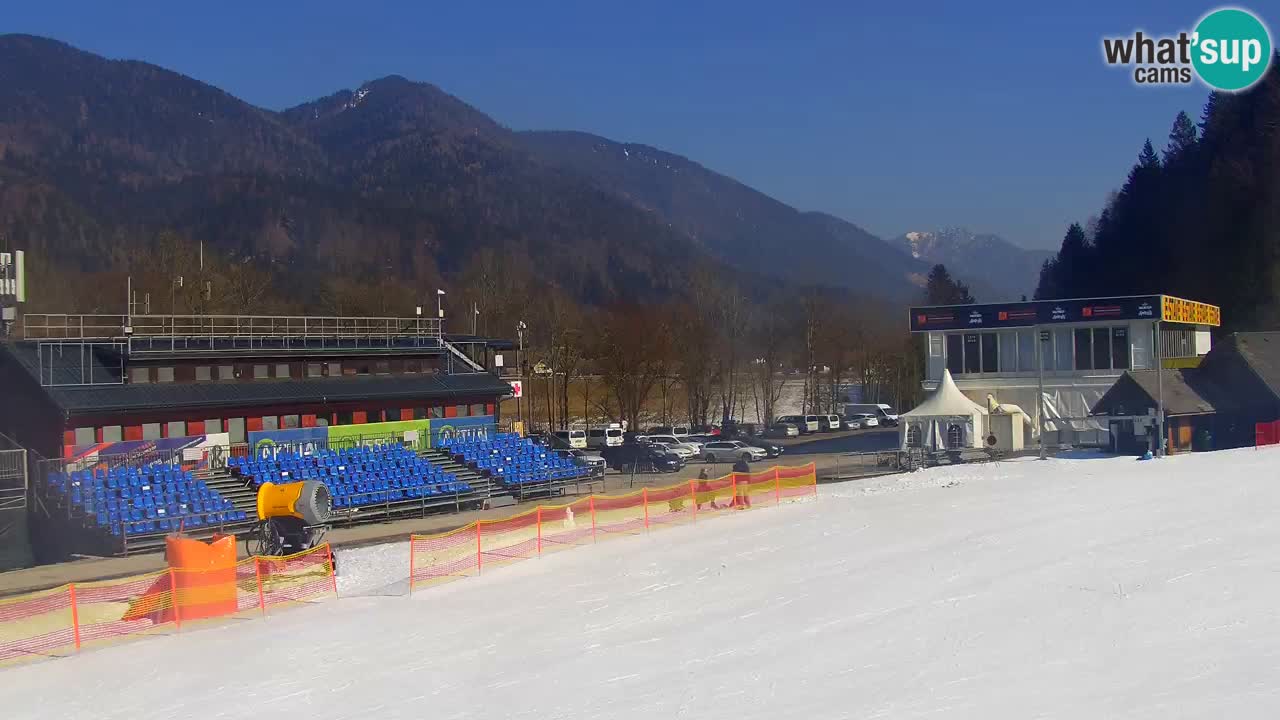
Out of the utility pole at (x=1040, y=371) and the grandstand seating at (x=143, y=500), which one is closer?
the grandstand seating at (x=143, y=500)

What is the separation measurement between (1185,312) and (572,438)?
111ft

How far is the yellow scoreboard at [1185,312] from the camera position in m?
54.3

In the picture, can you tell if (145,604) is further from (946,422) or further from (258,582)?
(946,422)

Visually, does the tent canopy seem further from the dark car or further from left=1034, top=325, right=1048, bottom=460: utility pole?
the dark car

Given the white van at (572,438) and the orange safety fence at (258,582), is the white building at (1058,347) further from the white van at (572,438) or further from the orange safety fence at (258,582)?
the orange safety fence at (258,582)

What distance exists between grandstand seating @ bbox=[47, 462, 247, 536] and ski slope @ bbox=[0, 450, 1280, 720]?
6826mm

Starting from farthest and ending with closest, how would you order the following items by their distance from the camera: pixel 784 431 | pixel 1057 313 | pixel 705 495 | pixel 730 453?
pixel 784 431, pixel 730 453, pixel 1057 313, pixel 705 495

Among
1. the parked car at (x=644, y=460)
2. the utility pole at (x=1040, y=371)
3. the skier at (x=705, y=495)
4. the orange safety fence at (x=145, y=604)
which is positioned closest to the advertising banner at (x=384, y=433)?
the parked car at (x=644, y=460)

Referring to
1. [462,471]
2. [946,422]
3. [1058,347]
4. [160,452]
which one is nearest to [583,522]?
[462,471]

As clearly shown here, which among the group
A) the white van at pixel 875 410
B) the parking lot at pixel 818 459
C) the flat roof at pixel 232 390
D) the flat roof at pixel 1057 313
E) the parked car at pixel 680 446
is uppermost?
the flat roof at pixel 1057 313

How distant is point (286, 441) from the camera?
37.6 meters

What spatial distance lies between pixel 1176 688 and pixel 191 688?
1270 centimetres

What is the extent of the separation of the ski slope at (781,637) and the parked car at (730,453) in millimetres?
28893

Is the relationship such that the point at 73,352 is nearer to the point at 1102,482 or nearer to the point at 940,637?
the point at 940,637
